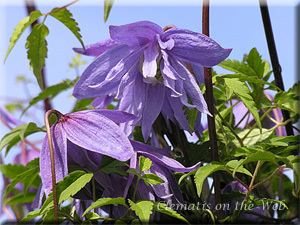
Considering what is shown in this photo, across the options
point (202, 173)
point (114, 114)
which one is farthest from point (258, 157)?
point (114, 114)

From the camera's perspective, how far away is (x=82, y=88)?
0.47 metres

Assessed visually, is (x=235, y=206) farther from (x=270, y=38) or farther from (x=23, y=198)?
(x=23, y=198)

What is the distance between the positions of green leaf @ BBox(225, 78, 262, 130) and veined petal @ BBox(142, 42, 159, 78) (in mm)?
81

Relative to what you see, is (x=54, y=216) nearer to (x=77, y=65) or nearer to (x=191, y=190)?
(x=191, y=190)

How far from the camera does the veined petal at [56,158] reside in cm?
41

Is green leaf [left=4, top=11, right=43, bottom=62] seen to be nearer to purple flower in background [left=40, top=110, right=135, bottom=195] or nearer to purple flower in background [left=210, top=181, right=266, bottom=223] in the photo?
purple flower in background [left=40, top=110, right=135, bottom=195]

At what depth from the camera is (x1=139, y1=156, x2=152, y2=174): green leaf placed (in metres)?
0.39

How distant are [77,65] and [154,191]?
0.54 meters

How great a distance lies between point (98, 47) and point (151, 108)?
98 mm

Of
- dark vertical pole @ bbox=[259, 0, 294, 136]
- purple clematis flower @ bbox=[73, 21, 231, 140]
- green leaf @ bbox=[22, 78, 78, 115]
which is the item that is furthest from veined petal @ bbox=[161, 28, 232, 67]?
green leaf @ bbox=[22, 78, 78, 115]

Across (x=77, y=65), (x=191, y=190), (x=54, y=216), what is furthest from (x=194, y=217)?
(x=77, y=65)

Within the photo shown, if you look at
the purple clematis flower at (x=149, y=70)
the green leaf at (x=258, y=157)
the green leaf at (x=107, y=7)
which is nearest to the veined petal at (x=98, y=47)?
the purple clematis flower at (x=149, y=70)

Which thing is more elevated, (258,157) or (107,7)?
(107,7)

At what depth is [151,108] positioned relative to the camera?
46 centimetres
